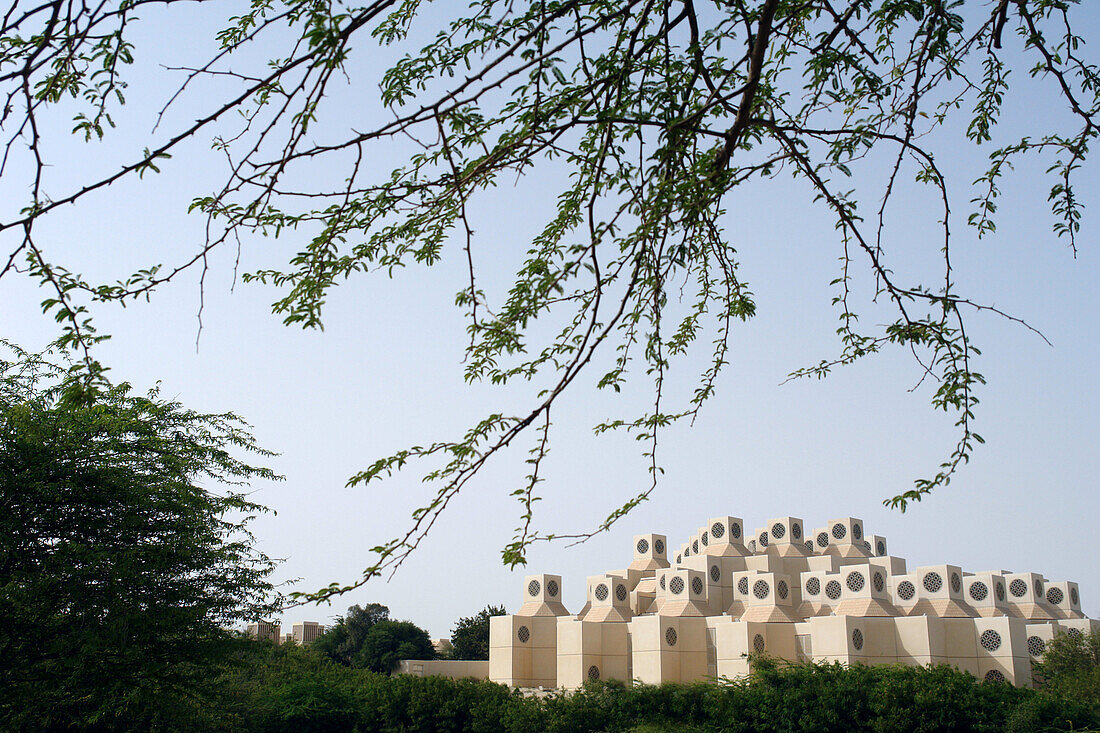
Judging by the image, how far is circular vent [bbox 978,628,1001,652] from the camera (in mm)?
18344

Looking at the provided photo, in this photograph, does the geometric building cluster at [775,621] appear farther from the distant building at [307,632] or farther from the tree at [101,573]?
the distant building at [307,632]

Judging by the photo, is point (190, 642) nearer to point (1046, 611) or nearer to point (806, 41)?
point (806, 41)

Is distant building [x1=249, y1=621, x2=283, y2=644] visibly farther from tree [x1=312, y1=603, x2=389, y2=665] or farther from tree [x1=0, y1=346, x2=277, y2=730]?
tree [x1=312, y1=603, x2=389, y2=665]

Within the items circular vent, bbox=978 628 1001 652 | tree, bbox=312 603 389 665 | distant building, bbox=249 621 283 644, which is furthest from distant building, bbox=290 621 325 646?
circular vent, bbox=978 628 1001 652

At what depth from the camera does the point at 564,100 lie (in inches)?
99.7

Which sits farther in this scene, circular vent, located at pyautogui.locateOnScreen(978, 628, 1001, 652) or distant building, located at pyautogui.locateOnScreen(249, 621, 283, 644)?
circular vent, located at pyautogui.locateOnScreen(978, 628, 1001, 652)

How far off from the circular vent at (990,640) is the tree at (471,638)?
22.4m

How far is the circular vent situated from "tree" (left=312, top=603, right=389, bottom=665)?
23.6 m

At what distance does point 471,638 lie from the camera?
3731 cm

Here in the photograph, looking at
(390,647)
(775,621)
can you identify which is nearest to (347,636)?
(390,647)

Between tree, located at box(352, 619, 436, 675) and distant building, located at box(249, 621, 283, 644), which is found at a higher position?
distant building, located at box(249, 621, 283, 644)

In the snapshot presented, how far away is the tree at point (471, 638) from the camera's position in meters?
36.7

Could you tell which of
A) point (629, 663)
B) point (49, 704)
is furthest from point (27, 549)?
point (629, 663)

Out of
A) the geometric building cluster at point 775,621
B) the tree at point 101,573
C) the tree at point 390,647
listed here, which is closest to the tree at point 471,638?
the tree at point 390,647
